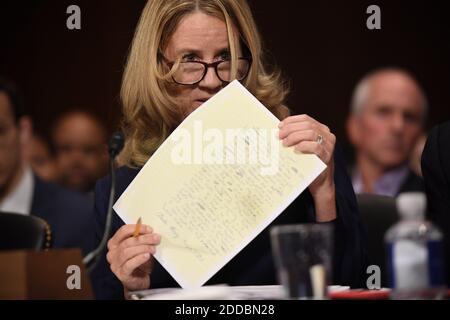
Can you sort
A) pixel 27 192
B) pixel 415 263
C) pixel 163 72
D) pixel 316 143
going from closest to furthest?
pixel 415 263 < pixel 316 143 < pixel 163 72 < pixel 27 192

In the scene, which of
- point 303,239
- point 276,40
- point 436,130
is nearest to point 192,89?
point 276,40

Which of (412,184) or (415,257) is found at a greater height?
(412,184)

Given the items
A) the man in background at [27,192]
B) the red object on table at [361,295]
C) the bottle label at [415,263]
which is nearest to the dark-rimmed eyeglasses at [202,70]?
the man in background at [27,192]

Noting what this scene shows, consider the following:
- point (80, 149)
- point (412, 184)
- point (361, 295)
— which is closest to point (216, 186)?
point (361, 295)

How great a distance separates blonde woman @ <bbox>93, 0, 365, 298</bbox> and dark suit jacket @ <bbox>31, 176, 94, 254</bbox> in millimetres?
202

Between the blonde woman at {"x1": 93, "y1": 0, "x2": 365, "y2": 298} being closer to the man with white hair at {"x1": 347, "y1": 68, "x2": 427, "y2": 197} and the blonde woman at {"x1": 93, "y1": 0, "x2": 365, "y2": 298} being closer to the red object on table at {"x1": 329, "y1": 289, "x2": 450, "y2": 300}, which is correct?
the man with white hair at {"x1": 347, "y1": 68, "x2": 427, "y2": 197}

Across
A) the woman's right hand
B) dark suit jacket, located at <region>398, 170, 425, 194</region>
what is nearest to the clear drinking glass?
the woman's right hand

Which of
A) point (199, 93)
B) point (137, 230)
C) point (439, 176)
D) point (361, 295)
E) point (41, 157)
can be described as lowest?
point (361, 295)

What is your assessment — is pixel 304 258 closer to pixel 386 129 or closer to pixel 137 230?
pixel 137 230

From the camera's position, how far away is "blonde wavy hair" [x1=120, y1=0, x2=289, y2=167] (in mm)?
2076

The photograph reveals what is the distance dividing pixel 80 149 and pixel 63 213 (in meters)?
0.23

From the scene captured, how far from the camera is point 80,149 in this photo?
97.7 inches

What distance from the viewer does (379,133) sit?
7.97 feet
